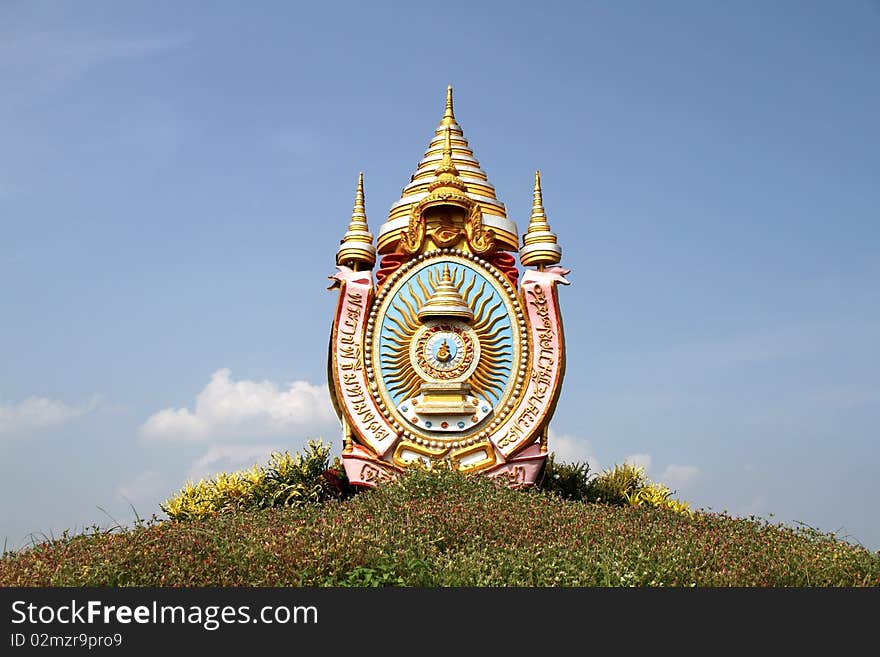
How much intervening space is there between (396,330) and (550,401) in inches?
91.3

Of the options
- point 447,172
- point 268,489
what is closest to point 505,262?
point 447,172

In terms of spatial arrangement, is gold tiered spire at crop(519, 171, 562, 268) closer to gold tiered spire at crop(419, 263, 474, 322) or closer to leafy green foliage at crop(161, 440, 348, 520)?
gold tiered spire at crop(419, 263, 474, 322)

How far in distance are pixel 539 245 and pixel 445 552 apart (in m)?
5.41

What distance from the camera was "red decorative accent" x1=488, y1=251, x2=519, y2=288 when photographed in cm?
1300

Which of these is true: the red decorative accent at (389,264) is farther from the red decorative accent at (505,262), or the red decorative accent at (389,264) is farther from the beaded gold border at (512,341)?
the red decorative accent at (505,262)

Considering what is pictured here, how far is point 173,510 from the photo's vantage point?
42.5ft

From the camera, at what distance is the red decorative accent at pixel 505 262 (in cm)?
1300

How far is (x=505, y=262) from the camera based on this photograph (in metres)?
13.1

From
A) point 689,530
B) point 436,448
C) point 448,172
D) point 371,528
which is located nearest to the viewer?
point 371,528

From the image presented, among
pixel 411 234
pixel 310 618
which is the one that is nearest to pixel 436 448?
pixel 411 234

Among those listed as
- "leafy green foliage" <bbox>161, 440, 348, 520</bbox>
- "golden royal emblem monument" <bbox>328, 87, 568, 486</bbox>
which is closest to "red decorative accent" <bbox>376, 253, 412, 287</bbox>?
"golden royal emblem monument" <bbox>328, 87, 568, 486</bbox>

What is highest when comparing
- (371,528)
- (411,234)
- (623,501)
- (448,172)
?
(448,172)

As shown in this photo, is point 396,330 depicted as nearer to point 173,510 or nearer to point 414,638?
point 173,510

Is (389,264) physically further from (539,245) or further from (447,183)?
(539,245)
